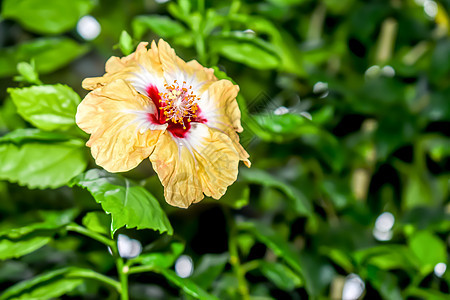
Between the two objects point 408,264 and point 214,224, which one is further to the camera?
point 214,224

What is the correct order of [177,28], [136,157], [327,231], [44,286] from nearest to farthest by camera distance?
[136,157] < [44,286] < [177,28] < [327,231]

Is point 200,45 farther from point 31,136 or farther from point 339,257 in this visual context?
point 339,257

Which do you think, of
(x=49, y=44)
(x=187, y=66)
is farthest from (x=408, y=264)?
(x=49, y=44)

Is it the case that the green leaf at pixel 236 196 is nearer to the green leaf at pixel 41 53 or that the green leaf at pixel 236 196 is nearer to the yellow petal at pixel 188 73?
the yellow petal at pixel 188 73

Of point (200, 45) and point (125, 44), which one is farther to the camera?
point (200, 45)

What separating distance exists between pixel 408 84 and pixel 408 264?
0.40 m

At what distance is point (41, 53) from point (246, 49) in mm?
389

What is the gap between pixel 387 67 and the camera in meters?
1.02

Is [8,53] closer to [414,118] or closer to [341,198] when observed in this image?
[341,198]

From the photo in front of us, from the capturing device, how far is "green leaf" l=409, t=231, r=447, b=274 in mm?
832

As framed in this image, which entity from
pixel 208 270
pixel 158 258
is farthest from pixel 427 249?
pixel 158 258

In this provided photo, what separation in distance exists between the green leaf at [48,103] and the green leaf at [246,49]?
248 mm

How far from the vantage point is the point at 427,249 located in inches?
33.4

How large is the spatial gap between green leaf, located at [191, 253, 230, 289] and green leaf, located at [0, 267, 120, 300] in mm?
164
